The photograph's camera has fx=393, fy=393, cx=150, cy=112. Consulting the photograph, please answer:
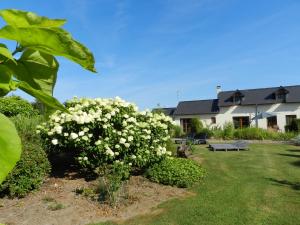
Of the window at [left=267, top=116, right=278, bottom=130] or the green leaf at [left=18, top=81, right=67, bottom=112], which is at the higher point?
the window at [left=267, top=116, right=278, bottom=130]

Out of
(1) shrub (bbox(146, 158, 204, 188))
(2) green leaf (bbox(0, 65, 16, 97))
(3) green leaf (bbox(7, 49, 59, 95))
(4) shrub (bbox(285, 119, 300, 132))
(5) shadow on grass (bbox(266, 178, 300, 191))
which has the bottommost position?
(5) shadow on grass (bbox(266, 178, 300, 191))

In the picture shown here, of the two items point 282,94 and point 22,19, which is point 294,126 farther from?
point 22,19

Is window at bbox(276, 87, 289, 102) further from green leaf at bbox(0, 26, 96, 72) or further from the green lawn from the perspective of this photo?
green leaf at bbox(0, 26, 96, 72)

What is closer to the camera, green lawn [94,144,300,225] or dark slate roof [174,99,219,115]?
green lawn [94,144,300,225]

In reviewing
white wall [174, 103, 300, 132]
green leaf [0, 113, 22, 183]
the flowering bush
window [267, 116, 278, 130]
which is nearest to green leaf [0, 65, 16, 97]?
green leaf [0, 113, 22, 183]

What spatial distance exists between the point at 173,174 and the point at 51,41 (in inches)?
491

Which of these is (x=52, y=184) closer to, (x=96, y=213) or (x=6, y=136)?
(x=96, y=213)

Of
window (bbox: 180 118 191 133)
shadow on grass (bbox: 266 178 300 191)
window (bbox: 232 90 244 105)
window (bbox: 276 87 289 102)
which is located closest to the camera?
shadow on grass (bbox: 266 178 300 191)

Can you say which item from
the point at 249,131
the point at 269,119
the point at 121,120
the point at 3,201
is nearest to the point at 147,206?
the point at 121,120

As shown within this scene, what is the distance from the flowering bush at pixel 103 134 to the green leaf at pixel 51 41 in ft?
35.3

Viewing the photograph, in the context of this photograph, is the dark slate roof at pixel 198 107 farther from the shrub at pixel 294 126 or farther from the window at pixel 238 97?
the shrub at pixel 294 126

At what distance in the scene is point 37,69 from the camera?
72 cm

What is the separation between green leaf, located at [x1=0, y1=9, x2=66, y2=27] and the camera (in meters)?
0.49

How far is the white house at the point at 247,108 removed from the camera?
45.9 metres
